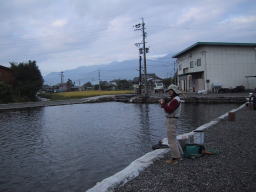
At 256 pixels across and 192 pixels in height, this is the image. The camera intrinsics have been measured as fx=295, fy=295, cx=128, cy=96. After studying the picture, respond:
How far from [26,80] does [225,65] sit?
99.6 ft

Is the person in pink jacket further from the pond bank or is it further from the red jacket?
the pond bank

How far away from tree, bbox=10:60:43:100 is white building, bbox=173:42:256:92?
2542 centimetres

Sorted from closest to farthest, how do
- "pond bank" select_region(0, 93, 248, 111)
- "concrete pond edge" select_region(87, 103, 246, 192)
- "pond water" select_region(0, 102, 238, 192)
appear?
"concrete pond edge" select_region(87, 103, 246, 192), "pond water" select_region(0, 102, 238, 192), "pond bank" select_region(0, 93, 248, 111)

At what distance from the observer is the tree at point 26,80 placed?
4546cm

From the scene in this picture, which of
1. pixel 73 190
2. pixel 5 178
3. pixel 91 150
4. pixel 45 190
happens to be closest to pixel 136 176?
pixel 73 190

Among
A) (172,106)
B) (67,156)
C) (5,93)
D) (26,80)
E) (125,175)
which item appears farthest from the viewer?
(26,80)

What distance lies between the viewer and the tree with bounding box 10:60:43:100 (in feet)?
149

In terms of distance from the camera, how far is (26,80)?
46.3m

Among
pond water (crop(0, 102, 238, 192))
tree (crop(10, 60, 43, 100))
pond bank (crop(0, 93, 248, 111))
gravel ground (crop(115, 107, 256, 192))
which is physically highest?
tree (crop(10, 60, 43, 100))

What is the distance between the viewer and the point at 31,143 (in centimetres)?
1273

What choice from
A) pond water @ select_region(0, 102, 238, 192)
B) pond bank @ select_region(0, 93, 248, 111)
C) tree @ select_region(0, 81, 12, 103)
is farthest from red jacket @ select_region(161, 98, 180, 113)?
tree @ select_region(0, 81, 12, 103)

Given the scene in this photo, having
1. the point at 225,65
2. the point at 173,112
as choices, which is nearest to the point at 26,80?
the point at 225,65

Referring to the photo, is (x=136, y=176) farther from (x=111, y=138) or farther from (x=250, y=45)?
(x=250, y=45)

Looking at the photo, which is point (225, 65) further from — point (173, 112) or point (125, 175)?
point (125, 175)
